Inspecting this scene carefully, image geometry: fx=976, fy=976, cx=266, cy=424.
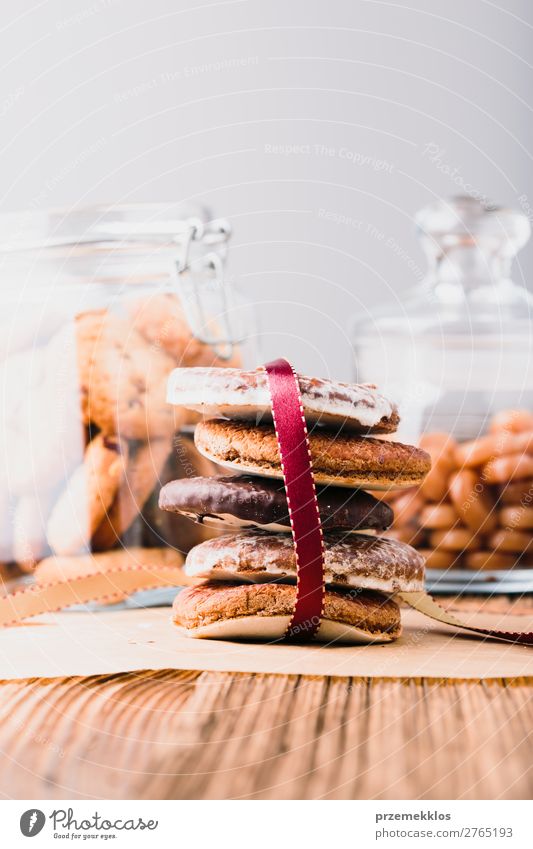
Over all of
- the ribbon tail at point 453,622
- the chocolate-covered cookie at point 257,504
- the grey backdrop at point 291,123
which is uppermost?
the grey backdrop at point 291,123

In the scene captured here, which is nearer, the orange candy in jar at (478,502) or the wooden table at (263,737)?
the wooden table at (263,737)

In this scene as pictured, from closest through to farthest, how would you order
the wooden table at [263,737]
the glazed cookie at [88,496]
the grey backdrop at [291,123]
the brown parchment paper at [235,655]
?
1. the wooden table at [263,737]
2. the brown parchment paper at [235,655]
3. the glazed cookie at [88,496]
4. the grey backdrop at [291,123]

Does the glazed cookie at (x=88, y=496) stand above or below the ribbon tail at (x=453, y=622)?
above

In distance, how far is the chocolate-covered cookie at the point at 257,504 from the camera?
61cm

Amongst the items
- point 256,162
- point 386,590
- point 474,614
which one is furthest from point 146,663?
Result: point 256,162

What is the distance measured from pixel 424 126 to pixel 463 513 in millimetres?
518

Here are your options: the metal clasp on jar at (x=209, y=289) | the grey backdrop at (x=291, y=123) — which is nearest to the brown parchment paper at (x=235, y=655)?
the metal clasp on jar at (x=209, y=289)

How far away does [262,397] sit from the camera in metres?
0.59

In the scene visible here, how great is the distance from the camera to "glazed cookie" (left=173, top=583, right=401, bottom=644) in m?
0.61

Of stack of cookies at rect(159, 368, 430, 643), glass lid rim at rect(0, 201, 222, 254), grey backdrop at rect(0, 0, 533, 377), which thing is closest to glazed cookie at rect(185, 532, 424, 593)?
stack of cookies at rect(159, 368, 430, 643)

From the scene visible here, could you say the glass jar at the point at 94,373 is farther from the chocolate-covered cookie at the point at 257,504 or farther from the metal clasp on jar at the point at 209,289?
the chocolate-covered cookie at the point at 257,504

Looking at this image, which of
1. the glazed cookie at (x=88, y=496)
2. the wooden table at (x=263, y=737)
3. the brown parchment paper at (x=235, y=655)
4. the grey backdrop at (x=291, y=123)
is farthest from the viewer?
the grey backdrop at (x=291, y=123)

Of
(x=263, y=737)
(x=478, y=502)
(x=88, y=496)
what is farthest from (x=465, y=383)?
(x=263, y=737)

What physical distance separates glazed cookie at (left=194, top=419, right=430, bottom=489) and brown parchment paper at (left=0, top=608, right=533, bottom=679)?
11 centimetres
